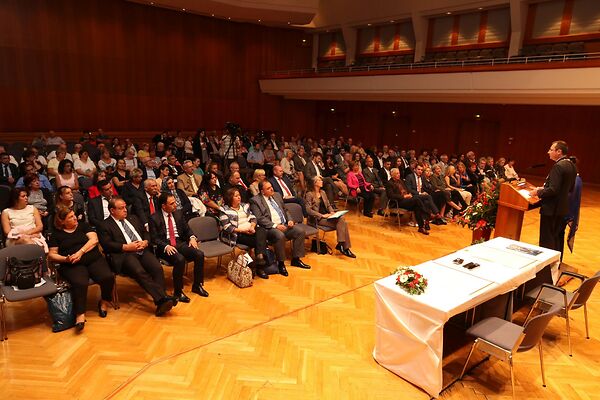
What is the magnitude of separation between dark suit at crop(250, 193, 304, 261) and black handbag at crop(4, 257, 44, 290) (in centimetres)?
237

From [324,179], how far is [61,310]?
225 inches

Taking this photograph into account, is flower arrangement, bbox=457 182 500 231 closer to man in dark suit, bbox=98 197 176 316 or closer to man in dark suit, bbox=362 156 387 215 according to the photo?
man in dark suit, bbox=362 156 387 215

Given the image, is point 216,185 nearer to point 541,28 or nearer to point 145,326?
point 145,326

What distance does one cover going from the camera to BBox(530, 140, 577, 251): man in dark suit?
4.62m

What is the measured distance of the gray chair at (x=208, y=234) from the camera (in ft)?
16.1

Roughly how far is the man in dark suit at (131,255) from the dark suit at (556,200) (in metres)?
4.27

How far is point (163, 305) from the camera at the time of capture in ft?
13.5

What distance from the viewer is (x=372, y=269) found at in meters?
5.60

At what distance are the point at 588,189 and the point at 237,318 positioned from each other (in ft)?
39.5

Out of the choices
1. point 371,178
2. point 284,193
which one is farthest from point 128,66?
point 284,193

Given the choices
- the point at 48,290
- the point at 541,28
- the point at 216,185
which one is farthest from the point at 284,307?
the point at 541,28

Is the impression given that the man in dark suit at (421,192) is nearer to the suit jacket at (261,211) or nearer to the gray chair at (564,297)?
the suit jacket at (261,211)

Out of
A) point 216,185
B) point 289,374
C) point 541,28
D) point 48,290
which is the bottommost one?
point 289,374

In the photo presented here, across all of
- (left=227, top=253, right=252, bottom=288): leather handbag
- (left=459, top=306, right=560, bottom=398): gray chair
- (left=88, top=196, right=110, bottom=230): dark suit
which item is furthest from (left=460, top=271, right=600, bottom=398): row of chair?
(left=88, top=196, right=110, bottom=230): dark suit
